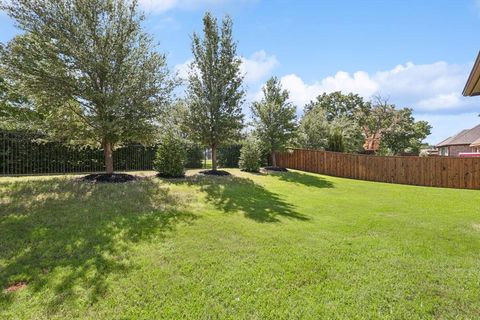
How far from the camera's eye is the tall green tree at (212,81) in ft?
41.0

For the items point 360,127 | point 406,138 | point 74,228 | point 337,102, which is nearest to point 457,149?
point 406,138

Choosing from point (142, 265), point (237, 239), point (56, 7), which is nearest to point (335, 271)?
point (237, 239)

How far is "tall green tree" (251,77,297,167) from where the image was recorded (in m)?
16.2

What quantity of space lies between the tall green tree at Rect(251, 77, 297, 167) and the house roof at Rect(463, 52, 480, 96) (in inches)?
397

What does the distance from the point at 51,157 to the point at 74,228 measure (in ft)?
26.5

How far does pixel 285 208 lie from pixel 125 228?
4.26 m

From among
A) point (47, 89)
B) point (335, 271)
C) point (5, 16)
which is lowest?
point (335, 271)

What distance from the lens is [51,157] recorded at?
1169 cm

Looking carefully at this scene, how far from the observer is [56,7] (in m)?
8.23

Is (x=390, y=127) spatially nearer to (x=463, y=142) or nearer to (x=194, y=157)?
(x=463, y=142)

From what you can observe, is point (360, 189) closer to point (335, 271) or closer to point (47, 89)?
point (335, 271)

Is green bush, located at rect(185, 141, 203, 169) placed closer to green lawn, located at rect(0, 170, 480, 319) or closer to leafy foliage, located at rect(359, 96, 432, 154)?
green lawn, located at rect(0, 170, 480, 319)

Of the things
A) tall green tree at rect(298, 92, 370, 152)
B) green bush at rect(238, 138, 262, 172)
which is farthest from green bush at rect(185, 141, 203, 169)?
tall green tree at rect(298, 92, 370, 152)

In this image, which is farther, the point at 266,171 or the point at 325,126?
the point at 325,126
